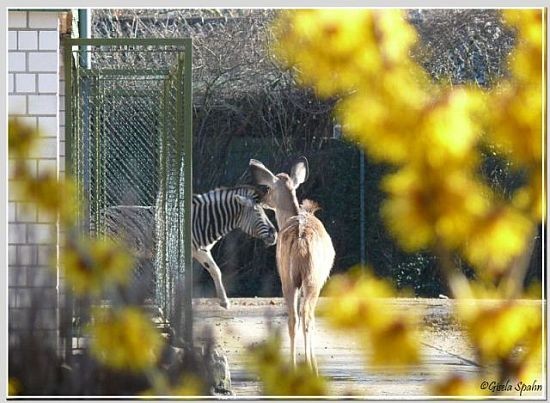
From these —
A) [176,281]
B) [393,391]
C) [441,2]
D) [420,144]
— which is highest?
[441,2]

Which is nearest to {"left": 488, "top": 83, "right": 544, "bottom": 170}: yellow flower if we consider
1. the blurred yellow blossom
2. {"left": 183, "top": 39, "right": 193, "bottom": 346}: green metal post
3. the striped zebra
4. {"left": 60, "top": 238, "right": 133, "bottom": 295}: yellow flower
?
the blurred yellow blossom

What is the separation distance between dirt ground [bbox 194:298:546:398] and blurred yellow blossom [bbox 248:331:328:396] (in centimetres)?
165

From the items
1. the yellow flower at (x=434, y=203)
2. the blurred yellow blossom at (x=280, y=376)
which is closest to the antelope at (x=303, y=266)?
the blurred yellow blossom at (x=280, y=376)

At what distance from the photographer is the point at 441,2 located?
10.0ft

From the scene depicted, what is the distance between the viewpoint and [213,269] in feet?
25.1

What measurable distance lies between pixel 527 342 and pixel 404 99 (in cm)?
35

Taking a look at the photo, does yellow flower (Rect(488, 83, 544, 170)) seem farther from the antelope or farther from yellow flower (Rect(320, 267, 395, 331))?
the antelope

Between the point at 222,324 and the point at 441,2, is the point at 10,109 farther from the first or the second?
the point at 222,324

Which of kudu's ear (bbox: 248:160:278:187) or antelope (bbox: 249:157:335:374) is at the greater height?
kudu's ear (bbox: 248:160:278:187)

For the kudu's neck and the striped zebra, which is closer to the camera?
the kudu's neck

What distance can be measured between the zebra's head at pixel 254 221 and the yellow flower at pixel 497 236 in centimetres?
629

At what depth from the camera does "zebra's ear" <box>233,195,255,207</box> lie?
25.2ft

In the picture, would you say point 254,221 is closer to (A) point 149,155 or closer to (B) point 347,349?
(B) point 347,349

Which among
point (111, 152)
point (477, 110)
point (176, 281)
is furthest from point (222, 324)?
point (477, 110)
